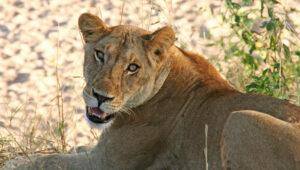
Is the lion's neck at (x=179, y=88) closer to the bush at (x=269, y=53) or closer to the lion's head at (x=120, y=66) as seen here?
the lion's head at (x=120, y=66)

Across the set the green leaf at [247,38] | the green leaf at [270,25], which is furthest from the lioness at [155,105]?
the green leaf at [247,38]

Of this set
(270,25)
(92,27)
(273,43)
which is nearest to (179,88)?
(92,27)

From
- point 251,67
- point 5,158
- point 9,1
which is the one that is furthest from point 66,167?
point 9,1

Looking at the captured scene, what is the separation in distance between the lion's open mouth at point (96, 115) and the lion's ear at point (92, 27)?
439 millimetres

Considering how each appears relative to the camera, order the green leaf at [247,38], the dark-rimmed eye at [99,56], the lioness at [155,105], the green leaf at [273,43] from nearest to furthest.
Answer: the lioness at [155,105] < the dark-rimmed eye at [99,56] < the green leaf at [273,43] < the green leaf at [247,38]

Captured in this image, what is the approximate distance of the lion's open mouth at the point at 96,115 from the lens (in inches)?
231

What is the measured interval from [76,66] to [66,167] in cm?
326

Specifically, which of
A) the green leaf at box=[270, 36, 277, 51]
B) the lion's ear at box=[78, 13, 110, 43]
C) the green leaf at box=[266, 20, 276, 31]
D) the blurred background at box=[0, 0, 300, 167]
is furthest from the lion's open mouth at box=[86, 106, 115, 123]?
the green leaf at box=[270, 36, 277, 51]

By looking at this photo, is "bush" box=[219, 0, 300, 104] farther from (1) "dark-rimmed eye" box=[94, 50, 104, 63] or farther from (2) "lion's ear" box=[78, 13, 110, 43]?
(1) "dark-rimmed eye" box=[94, 50, 104, 63]

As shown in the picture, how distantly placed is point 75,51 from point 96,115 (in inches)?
153

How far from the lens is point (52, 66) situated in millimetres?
9547

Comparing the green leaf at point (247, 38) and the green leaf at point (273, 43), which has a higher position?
the green leaf at point (273, 43)

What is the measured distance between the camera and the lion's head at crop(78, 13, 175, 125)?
5.79m

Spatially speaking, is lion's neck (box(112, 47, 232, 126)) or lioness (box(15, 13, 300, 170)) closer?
lioness (box(15, 13, 300, 170))
